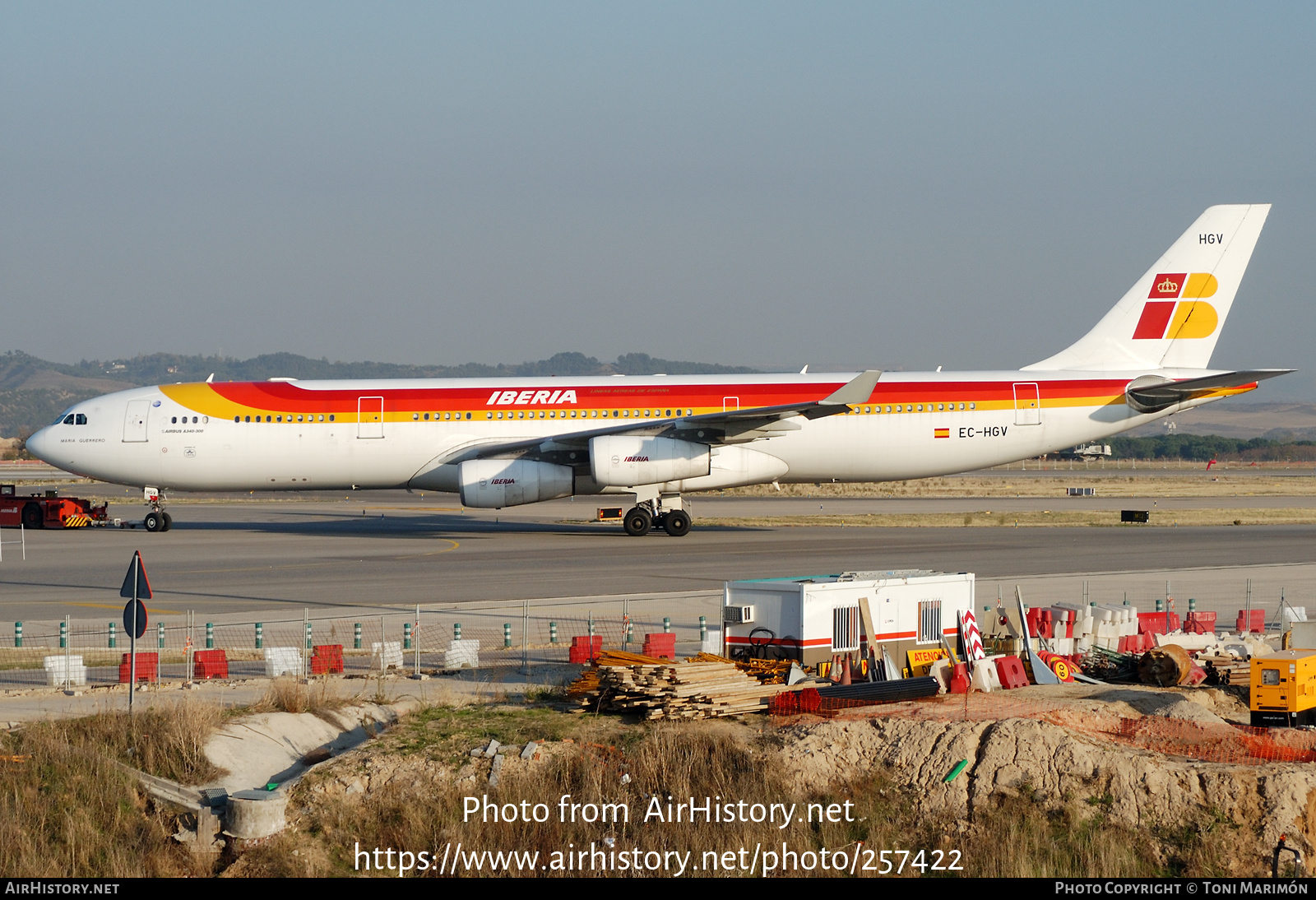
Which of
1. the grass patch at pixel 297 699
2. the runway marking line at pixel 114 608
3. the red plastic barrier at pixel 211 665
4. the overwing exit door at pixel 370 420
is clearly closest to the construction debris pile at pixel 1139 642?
the grass patch at pixel 297 699

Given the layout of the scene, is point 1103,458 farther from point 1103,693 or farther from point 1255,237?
point 1103,693

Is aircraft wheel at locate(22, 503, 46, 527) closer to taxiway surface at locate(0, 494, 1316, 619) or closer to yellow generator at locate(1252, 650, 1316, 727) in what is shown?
taxiway surface at locate(0, 494, 1316, 619)

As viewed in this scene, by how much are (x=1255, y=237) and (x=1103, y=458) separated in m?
110

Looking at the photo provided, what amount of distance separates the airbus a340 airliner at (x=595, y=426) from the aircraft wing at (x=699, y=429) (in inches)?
3.2

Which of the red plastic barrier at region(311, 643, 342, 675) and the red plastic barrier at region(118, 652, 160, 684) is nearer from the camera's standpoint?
the red plastic barrier at region(118, 652, 160, 684)

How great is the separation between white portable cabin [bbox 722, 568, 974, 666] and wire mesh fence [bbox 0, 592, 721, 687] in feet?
4.52

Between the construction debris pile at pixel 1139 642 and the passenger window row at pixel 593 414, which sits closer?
the construction debris pile at pixel 1139 642

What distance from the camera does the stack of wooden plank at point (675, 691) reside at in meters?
14.2

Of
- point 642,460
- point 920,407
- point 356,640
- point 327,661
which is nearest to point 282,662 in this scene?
point 327,661

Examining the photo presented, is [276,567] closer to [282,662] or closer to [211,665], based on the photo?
[211,665]

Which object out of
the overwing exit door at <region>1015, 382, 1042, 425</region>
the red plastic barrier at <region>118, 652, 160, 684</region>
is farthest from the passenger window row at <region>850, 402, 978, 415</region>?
the red plastic barrier at <region>118, 652, 160, 684</region>

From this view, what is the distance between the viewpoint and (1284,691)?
46.8ft

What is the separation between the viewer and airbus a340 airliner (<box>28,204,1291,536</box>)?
37.0 m

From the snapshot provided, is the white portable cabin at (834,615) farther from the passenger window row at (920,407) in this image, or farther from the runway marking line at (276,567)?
the passenger window row at (920,407)
